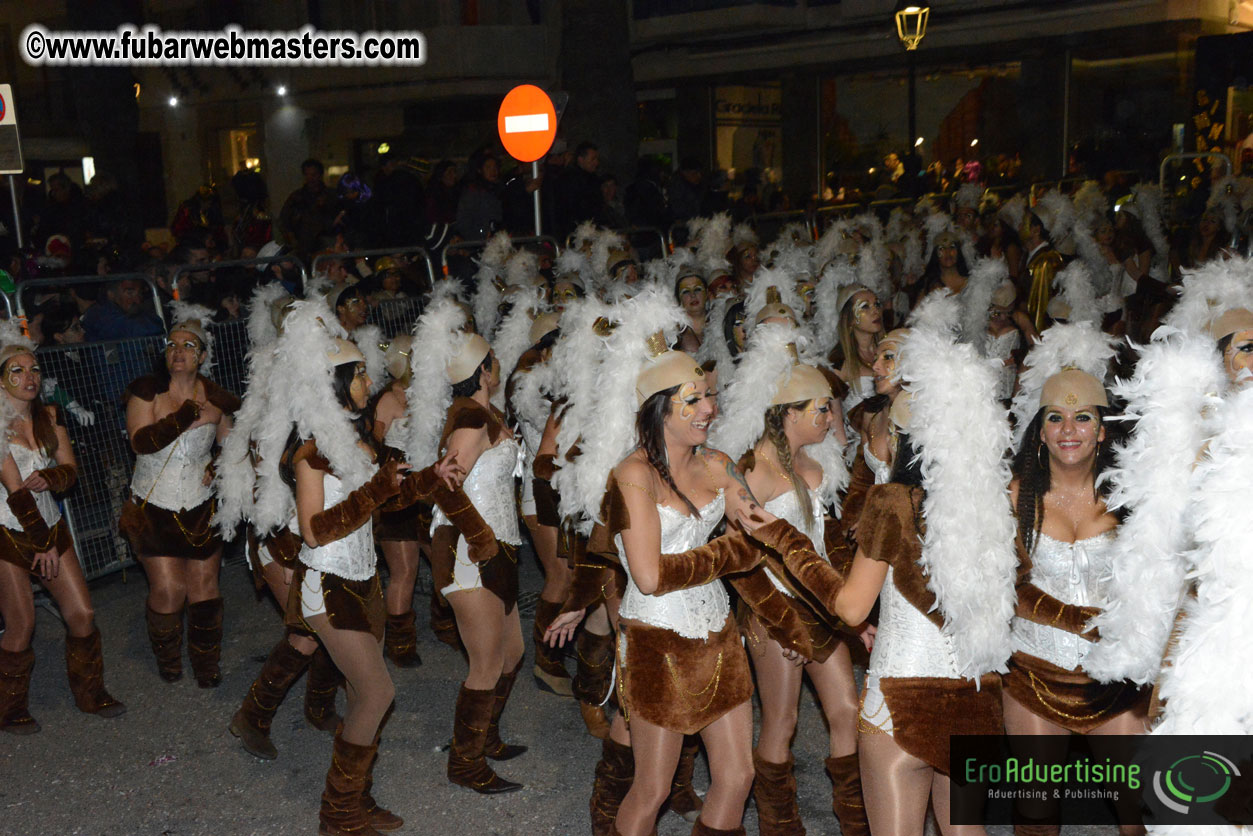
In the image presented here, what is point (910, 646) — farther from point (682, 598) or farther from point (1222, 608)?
point (1222, 608)

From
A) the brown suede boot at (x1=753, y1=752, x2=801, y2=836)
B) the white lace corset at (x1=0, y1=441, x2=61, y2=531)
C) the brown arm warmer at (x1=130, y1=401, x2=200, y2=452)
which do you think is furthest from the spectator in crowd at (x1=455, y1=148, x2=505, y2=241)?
the brown suede boot at (x1=753, y1=752, x2=801, y2=836)

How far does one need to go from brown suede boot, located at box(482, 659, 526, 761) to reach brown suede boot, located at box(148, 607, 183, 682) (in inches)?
80.9

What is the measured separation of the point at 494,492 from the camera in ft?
16.0

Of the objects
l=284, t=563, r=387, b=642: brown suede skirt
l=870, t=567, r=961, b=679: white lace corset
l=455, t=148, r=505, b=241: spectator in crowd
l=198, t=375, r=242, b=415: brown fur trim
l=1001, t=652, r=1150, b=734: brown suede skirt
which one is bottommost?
l=1001, t=652, r=1150, b=734: brown suede skirt

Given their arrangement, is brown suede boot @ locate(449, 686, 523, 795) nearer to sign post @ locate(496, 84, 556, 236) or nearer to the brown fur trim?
the brown fur trim

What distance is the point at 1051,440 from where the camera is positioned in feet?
11.9

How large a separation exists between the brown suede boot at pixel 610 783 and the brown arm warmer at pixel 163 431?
291cm

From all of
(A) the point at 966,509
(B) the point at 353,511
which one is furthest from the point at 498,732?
(A) the point at 966,509

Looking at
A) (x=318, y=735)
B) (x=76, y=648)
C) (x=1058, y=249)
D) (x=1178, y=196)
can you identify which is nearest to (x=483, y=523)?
(x=318, y=735)

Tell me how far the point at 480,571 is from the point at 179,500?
216 centimetres

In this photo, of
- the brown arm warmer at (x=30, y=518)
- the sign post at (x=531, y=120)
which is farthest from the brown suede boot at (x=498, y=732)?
the sign post at (x=531, y=120)

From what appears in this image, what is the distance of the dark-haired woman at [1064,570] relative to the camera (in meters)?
3.54

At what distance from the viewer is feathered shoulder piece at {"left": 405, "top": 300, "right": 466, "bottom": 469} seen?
16.5ft

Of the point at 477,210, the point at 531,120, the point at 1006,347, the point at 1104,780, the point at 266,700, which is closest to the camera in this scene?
the point at 1104,780
